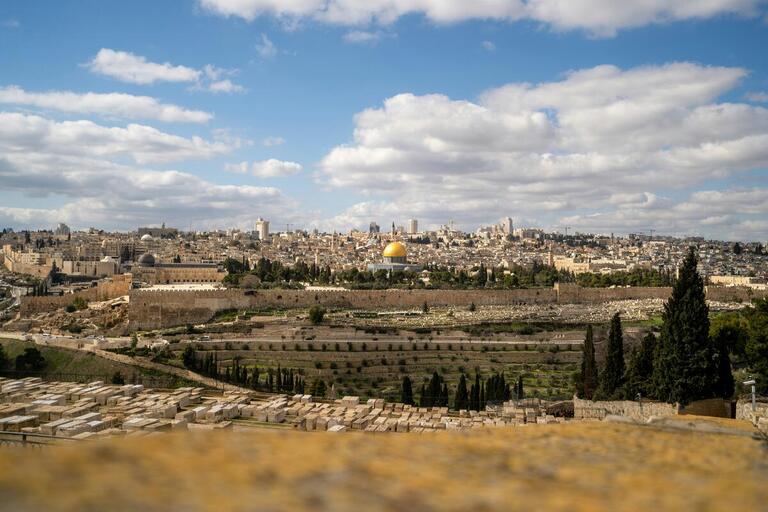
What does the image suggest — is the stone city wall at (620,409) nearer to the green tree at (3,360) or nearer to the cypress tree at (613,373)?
the cypress tree at (613,373)

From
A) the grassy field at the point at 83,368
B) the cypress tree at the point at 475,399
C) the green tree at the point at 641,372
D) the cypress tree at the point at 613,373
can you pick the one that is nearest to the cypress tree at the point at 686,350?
the green tree at the point at 641,372

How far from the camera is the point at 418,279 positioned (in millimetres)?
51094

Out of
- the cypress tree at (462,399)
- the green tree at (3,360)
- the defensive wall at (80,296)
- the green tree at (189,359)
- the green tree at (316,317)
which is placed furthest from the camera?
the defensive wall at (80,296)

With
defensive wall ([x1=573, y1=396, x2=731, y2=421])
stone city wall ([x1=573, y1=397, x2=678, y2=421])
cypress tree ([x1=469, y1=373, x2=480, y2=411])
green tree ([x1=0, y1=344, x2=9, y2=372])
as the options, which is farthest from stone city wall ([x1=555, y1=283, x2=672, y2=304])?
green tree ([x1=0, y1=344, x2=9, y2=372])

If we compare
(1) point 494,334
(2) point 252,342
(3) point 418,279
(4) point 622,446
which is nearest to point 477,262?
(3) point 418,279

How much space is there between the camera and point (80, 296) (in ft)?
142

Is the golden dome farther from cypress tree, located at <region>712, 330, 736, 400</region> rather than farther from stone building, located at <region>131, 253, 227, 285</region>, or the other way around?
cypress tree, located at <region>712, 330, 736, 400</region>

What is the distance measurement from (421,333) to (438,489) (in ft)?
98.2

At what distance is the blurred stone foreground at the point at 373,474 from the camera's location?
2.22 metres

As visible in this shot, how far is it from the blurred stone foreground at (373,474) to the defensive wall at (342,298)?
Result: 37.4m

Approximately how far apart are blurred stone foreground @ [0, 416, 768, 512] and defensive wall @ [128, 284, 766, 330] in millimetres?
37387

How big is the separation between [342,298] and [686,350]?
30.0 meters

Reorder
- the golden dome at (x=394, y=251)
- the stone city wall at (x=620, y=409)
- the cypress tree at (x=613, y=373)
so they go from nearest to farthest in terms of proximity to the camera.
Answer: the stone city wall at (x=620, y=409)
the cypress tree at (x=613, y=373)
the golden dome at (x=394, y=251)

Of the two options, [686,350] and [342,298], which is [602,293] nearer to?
[342,298]
